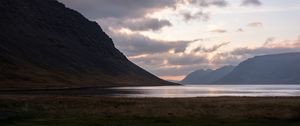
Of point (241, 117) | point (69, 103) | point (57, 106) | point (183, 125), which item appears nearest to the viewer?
point (183, 125)

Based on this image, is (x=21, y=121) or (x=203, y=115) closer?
(x=21, y=121)

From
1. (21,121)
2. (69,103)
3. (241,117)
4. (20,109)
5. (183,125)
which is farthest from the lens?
(69,103)

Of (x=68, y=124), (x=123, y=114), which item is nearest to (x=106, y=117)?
(x=123, y=114)

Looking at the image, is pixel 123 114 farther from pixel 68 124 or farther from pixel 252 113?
pixel 252 113

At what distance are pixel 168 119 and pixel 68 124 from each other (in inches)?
416

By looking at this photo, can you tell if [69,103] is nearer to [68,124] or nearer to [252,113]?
[68,124]

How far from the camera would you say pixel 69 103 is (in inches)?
2437

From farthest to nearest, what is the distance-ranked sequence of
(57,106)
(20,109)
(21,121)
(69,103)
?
(69,103) < (57,106) < (20,109) < (21,121)

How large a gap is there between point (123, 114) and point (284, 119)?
1787 centimetres

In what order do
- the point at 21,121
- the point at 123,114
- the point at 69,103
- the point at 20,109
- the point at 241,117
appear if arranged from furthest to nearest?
the point at 69,103 → the point at 20,109 → the point at 123,114 → the point at 241,117 → the point at 21,121

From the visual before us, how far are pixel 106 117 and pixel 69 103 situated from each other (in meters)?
18.7

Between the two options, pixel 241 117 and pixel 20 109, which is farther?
pixel 20 109

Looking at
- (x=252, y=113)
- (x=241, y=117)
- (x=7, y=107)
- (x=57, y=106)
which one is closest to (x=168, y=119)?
(x=241, y=117)

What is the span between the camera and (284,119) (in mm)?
43469
